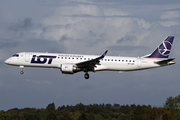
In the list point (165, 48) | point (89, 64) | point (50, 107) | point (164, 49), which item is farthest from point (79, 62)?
point (50, 107)

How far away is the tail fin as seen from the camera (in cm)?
5890

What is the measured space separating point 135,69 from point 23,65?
2090cm

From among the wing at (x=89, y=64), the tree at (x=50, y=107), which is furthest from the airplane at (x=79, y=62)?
the tree at (x=50, y=107)

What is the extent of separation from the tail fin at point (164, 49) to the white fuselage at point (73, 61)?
2631 mm

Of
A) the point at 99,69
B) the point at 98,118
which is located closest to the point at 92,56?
the point at 99,69

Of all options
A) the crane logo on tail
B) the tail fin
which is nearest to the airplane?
the tail fin

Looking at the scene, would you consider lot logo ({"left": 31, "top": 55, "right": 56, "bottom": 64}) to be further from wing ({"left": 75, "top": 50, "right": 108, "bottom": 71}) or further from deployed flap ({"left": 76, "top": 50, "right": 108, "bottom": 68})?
deployed flap ({"left": 76, "top": 50, "right": 108, "bottom": 68})

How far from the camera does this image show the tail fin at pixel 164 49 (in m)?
58.9

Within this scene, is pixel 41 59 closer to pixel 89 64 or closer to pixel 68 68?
pixel 68 68

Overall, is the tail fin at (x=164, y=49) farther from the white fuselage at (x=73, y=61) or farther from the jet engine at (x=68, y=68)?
the jet engine at (x=68, y=68)

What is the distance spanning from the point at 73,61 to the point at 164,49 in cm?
1816

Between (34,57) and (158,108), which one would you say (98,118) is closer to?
(158,108)

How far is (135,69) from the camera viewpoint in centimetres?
5716

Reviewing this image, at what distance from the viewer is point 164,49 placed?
5962 cm
